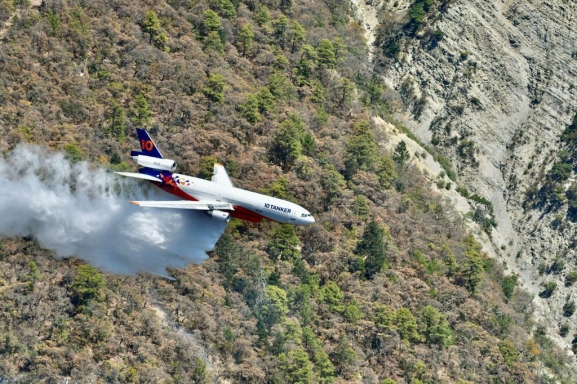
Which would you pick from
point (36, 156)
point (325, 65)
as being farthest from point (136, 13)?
point (36, 156)

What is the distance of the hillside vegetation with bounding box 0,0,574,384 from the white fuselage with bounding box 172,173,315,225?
11.8 metres

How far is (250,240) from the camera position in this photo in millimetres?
111062

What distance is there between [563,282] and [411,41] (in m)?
48.4

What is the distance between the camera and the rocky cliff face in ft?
513

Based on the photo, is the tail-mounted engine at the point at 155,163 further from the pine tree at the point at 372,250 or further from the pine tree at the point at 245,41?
the pine tree at the point at 245,41

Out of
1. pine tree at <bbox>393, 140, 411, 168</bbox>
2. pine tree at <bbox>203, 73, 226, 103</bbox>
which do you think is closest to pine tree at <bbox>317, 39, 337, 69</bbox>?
pine tree at <bbox>393, 140, 411, 168</bbox>

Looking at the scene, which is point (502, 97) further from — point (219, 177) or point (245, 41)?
point (219, 177)

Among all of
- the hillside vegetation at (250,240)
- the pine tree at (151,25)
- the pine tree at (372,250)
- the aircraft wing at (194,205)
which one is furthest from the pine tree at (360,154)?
the aircraft wing at (194,205)

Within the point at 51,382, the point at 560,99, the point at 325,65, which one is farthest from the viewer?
the point at 560,99

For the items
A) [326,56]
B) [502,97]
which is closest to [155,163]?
[326,56]

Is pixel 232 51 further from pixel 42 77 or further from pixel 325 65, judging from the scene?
pixel 42 77

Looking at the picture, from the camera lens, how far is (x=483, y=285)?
133250 mm

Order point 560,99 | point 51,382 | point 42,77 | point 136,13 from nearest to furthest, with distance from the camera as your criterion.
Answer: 1. point 51,382
2. point 42,77
3. point 136,13
4. point 560,99

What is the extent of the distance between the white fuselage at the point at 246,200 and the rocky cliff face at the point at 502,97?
2603 inches
